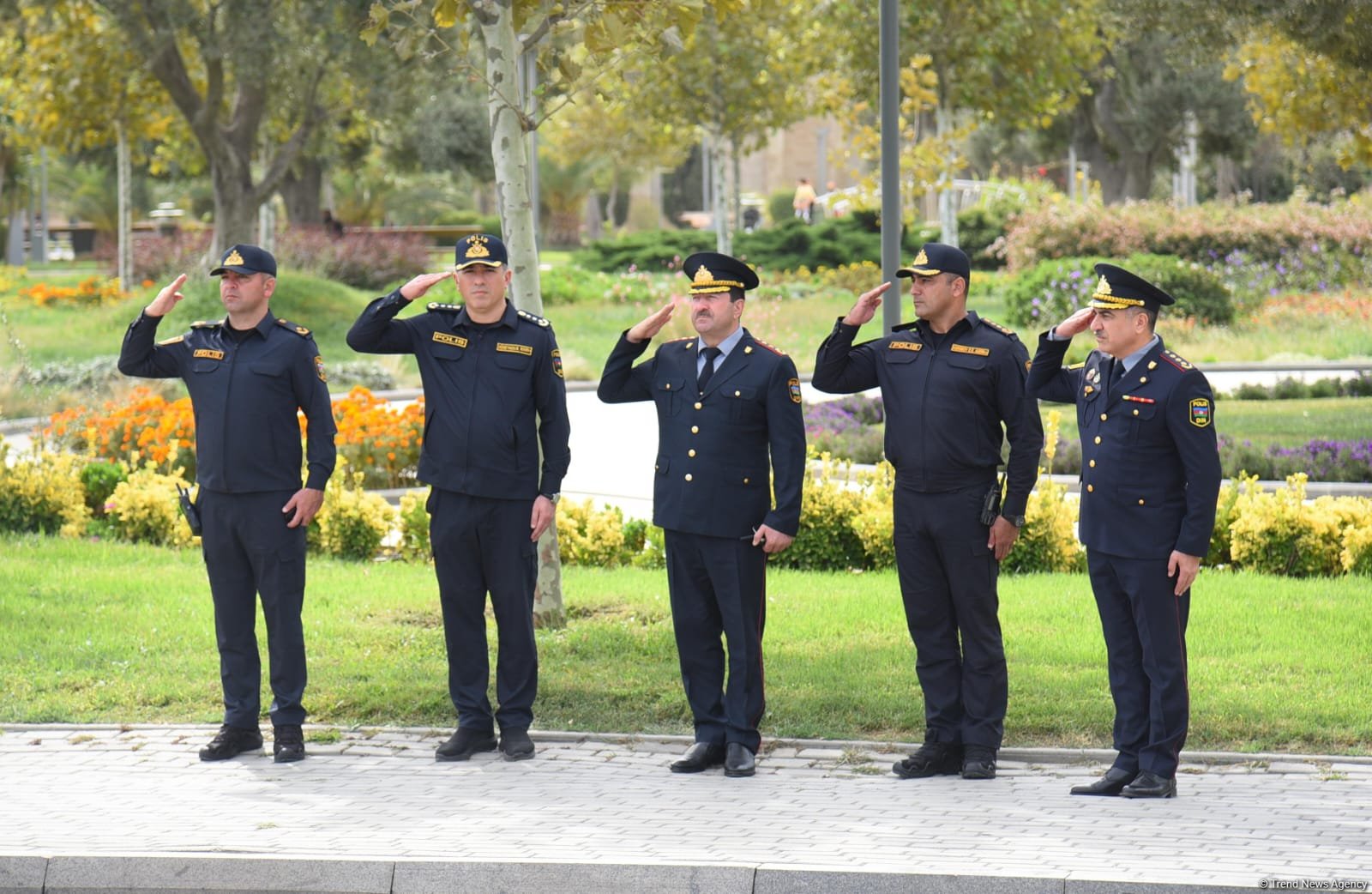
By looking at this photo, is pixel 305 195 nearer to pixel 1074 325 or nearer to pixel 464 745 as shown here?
pixel 464 745

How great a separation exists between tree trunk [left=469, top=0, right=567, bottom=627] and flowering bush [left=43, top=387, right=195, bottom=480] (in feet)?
14.4

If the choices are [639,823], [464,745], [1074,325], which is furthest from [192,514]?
[1074,325]

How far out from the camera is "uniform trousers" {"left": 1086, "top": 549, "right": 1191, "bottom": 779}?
5992mm

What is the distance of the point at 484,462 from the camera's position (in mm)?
6707

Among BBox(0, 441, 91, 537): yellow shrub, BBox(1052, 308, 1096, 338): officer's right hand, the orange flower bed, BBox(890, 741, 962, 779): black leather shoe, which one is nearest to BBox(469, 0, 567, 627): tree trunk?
BBox(890, 741, 962, 779): black leather shoe

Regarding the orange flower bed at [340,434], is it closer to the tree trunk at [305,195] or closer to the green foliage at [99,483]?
the green foliage at [99,483]

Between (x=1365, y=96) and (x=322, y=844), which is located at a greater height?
(x=1365, y=96)

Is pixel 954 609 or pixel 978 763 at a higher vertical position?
pixel 954 609

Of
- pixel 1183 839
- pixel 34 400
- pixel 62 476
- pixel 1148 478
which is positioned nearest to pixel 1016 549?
pixel 1148 478

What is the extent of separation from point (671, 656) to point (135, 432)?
6.62 metres

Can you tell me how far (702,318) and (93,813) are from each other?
9.21ft

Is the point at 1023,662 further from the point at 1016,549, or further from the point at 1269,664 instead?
the point at 1016,549

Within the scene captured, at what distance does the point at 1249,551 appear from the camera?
9.70 meters

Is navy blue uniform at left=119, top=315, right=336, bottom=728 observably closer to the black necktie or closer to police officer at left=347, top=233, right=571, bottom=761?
police officer at left=347, top=233, right=571, bottom=761
